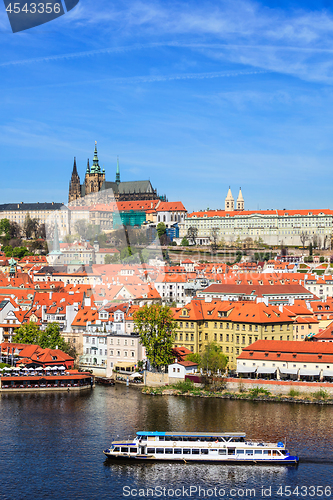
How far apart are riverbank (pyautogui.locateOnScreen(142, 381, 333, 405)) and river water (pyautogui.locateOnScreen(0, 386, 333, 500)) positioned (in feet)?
2.94

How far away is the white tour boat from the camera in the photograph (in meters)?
29.0

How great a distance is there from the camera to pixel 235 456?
29.2m

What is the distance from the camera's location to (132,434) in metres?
31.6

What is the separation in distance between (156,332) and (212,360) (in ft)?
12.7

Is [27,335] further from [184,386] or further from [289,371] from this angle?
[289,371]

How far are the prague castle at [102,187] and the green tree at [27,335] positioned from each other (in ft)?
349

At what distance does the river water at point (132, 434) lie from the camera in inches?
1021

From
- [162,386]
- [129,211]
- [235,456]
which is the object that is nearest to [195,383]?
[162,386]

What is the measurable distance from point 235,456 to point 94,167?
456 ft

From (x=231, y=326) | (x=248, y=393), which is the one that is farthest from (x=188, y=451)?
(x=231, y=326)

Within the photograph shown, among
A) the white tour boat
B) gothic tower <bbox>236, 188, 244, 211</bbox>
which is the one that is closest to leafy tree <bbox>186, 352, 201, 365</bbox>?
the white tour boat

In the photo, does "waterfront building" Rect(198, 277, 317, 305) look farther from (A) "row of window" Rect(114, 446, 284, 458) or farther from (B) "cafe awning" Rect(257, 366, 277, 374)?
(A) "row of window" Rect(114, 446, 284, 458)

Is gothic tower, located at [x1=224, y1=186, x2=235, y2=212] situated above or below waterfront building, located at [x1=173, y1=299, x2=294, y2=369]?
above

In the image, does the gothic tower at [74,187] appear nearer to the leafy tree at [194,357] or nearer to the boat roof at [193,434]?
the leafy tree at [194,357]
